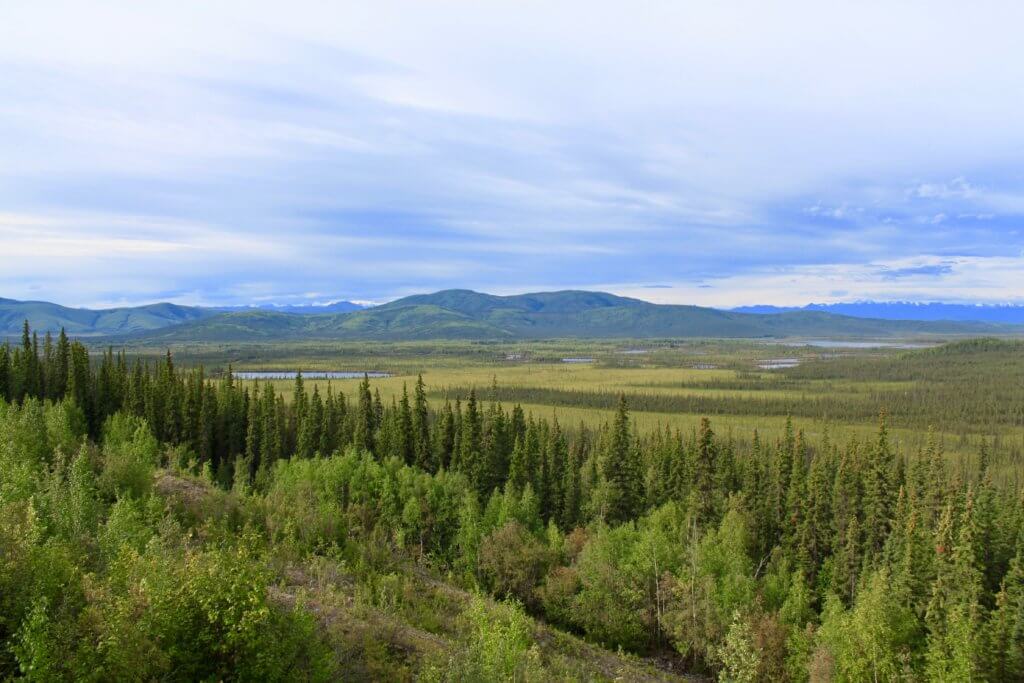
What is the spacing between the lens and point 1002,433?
6358 inches

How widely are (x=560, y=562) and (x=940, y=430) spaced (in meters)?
147

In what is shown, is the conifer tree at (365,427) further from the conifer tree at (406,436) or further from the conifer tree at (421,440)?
the conifer tree at (421,440)

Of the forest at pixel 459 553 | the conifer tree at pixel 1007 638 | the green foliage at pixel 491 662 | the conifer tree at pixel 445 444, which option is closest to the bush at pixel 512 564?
the forest at pixel 459 553

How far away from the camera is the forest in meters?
21.0

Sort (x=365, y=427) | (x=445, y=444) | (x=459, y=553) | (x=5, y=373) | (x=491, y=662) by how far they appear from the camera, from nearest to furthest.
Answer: (x=491, y=662), (x=459, y=553), (x=445, y=444), (x=365, y=427), (x=5, y=373)

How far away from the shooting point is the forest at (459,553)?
21.0 metres

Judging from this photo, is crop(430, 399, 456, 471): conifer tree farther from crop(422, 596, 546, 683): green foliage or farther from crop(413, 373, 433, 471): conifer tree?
crop(422, 596, 546, 683): green foliage

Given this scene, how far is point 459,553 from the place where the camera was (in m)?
68.4

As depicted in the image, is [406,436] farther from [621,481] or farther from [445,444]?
[621,481]

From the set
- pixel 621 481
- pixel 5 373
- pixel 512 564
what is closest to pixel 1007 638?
pixel 621 481

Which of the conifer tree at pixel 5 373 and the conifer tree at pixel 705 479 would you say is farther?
the conifer tree at pixel 5 373

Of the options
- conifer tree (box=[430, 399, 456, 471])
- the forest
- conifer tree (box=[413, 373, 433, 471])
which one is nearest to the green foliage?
the forest

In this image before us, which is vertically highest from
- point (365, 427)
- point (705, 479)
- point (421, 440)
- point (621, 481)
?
point (365, 427)

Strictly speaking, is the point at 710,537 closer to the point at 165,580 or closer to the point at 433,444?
the point at 433,444
